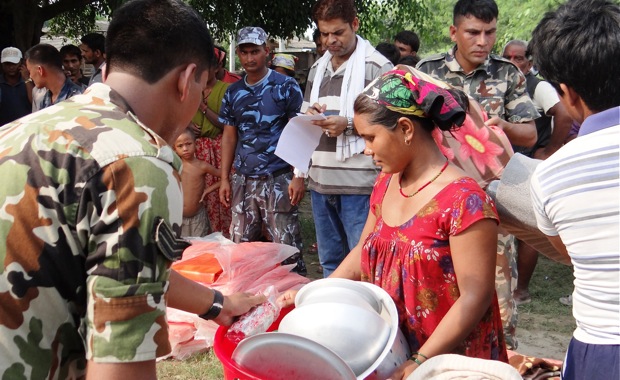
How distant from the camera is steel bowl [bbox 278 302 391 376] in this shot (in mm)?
1816

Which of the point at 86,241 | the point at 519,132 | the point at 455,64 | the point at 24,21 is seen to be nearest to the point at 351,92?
the point at 455,64

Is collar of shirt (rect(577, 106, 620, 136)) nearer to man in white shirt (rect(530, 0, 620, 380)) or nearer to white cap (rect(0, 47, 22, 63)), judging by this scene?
man in white shirt (rect(530, 0, 620, 380))

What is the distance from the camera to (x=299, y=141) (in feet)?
13.0

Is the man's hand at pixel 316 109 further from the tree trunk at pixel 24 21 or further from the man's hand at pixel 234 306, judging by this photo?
the tree trunk at pixel 24 21

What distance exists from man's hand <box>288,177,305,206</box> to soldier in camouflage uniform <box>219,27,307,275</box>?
0.17 metres

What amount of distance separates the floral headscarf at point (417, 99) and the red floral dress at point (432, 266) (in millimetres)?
208

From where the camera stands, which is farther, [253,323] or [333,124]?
[333,124]

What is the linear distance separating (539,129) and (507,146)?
272cm

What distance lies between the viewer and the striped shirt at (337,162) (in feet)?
13.0

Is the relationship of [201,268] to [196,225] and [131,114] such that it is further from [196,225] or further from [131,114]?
[131,114]

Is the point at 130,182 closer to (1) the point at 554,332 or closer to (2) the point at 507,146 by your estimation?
(2) the point at 507,146

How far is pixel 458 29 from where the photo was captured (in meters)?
3.83

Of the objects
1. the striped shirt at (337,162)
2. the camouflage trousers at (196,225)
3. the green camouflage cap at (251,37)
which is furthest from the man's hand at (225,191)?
the striped shirt at (337,162)

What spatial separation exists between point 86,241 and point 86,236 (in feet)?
Answer: 0.04
